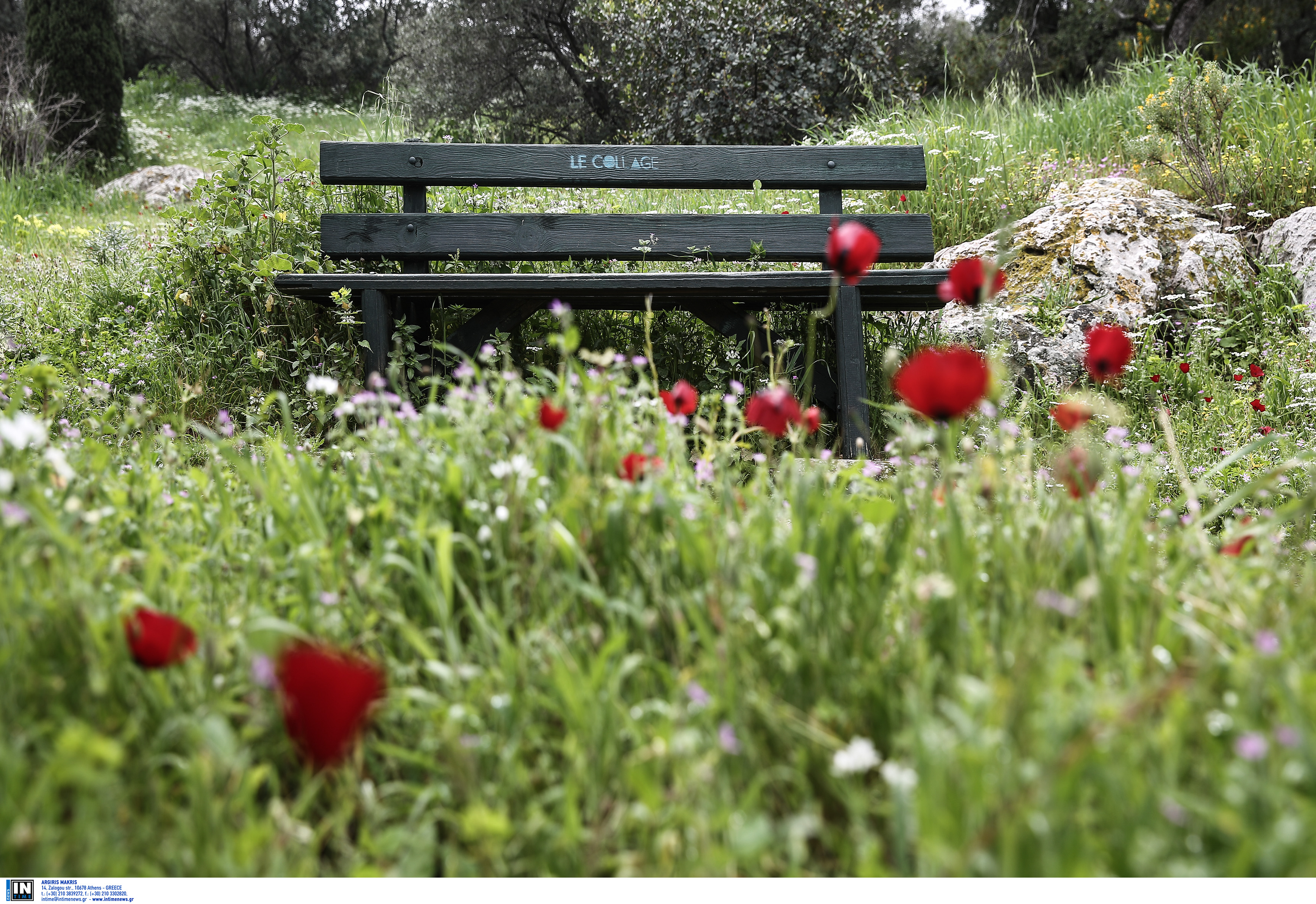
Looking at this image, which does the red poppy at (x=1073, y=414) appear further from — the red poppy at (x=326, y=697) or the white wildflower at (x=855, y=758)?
the red poppy at (x=326, y=697)

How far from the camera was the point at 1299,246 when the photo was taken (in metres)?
4.40

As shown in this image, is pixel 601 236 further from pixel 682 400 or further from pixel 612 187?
pixel 682 400

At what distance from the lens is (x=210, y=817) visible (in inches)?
31.8

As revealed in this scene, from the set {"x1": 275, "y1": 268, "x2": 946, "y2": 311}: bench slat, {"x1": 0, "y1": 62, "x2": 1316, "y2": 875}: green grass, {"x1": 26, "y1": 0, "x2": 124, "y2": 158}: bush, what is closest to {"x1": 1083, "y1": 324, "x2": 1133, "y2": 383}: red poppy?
{"x1": 0, "y1": 62, "x2": 1316, "y2": 875}: green grass

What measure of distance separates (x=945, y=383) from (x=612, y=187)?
293cm

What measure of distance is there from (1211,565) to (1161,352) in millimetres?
3535

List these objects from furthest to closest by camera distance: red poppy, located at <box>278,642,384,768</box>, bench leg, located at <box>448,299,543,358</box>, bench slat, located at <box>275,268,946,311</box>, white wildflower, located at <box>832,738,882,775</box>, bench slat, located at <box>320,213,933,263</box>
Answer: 1. bench slat, located at <box>320,213,933,263</box>
2. bench leg, located at <box>448,299,543,358</box>
3. bench slat, located at <box>275,268,946,311</box>
4. white wildflower, located at <box>832,738,882,775</box>
5. red poppy, located at <box>278,642,384,768</box>

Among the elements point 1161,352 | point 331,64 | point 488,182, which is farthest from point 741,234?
point 331,64

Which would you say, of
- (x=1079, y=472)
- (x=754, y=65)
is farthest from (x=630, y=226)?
(x=754, y=65)

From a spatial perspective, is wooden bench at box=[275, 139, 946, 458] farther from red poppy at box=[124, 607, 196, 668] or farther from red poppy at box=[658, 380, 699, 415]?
red poppy at box=[124, 607, 196, 668]

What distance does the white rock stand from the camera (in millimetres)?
4234

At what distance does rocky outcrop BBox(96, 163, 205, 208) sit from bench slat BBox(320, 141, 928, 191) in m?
5.85

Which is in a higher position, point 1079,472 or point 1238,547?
point 1079,472

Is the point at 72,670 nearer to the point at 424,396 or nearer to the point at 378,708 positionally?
the point at 378,708
